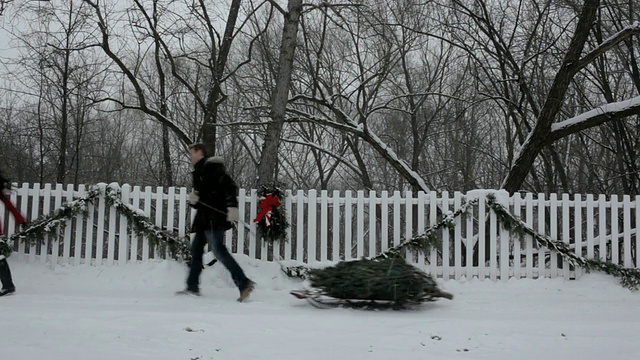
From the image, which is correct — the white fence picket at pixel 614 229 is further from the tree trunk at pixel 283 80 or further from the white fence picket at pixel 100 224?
the white fence picket at pixel 100 224

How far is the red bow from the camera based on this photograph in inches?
305

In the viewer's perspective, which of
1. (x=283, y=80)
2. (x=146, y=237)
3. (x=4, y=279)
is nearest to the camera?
(x=4, y=279)

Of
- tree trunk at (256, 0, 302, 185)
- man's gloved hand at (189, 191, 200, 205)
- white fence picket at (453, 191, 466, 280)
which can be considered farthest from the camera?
tree trunk at (256, 0, 302, 185)


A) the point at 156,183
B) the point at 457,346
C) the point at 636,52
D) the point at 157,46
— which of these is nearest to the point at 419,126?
the point at 636,52

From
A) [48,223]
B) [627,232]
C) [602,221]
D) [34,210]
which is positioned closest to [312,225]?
[48,223]

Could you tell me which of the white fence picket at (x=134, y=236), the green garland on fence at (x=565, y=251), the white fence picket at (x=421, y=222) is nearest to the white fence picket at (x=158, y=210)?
the white fence picket at (x=134, y=236)

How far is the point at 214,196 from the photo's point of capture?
6.55 metres

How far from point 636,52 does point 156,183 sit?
19392mm

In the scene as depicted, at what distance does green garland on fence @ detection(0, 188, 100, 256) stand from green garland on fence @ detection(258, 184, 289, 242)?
2385 millimetres

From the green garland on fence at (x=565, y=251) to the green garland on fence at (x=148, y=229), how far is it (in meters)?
4.42

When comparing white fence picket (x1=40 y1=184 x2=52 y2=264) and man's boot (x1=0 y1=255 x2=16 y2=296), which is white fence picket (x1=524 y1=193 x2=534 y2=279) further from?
man's boot (x1=0 y1=255 x2=16 y2=296)

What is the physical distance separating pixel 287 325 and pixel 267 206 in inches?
113

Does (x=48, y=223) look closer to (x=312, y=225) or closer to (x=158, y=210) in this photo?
(x=158, y=210)

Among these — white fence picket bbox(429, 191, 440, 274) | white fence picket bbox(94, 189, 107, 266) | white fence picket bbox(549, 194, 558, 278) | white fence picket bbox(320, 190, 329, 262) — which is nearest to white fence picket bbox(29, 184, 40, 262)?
white fence picket bbox(94, 189, 107, 266)
